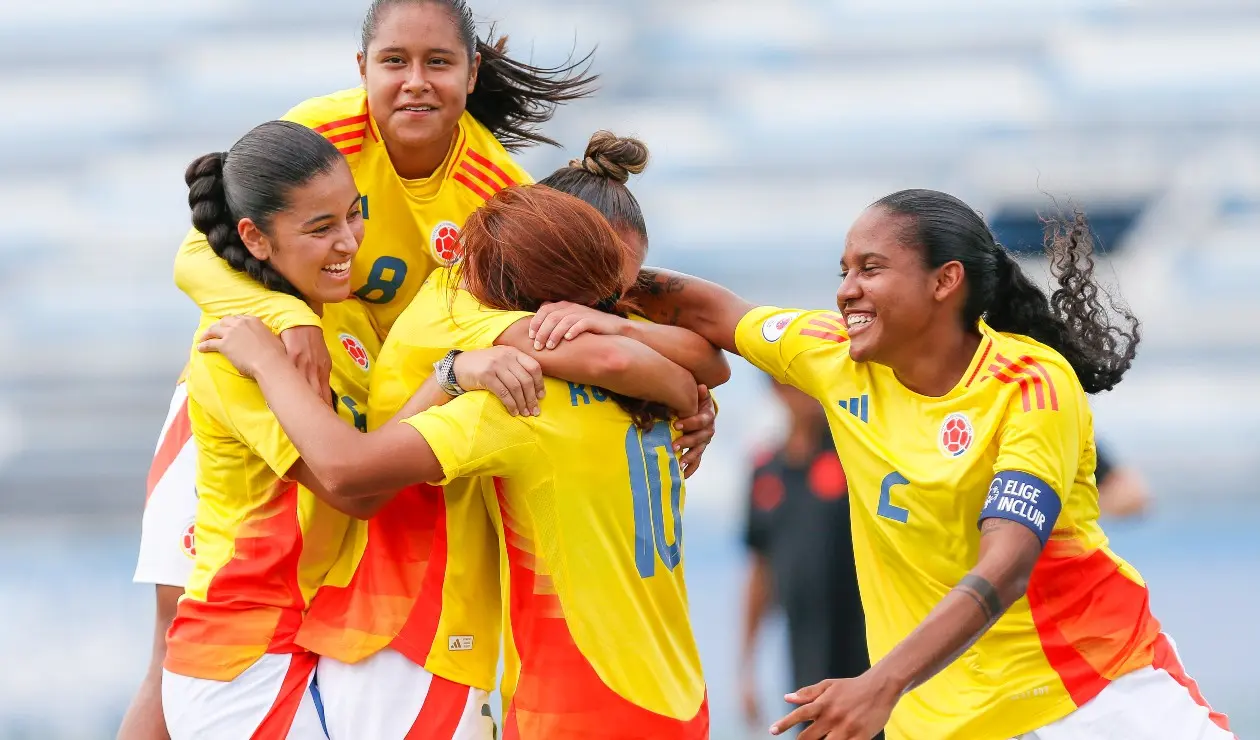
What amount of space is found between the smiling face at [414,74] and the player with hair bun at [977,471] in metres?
0.98

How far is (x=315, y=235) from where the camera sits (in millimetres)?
3268

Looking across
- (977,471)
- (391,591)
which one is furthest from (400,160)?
(977,471)

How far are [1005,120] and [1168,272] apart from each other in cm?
135

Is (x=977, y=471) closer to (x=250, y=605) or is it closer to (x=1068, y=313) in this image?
(x=1068, y=313)

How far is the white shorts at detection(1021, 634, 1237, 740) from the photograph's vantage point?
3061mm

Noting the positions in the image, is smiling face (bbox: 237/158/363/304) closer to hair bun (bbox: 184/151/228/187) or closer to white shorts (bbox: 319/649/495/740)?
hair bun (bbox: 184/151/228/187)

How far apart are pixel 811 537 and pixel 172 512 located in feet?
7.02

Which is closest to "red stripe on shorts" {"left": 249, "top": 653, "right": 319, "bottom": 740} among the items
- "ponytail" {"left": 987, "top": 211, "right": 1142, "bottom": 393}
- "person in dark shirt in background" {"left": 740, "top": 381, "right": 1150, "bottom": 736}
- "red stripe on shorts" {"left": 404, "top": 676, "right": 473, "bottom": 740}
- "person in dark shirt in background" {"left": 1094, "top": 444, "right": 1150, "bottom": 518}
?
"red stripe on shorts" {"left": 404, "top": 676, "right": 473, "bottom": 740}

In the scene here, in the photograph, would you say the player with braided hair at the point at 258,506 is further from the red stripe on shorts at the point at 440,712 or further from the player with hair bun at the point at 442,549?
the red stripe on shorts at the point at 440,712

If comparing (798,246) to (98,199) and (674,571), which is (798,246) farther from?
(674,571)

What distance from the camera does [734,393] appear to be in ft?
27.5

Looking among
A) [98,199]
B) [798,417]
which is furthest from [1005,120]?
[98,199]

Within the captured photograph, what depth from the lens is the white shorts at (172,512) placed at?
398cm

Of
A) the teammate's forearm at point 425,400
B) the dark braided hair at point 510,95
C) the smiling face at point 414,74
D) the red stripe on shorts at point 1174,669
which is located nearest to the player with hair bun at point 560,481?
the teammate's forearm at point 425,400
